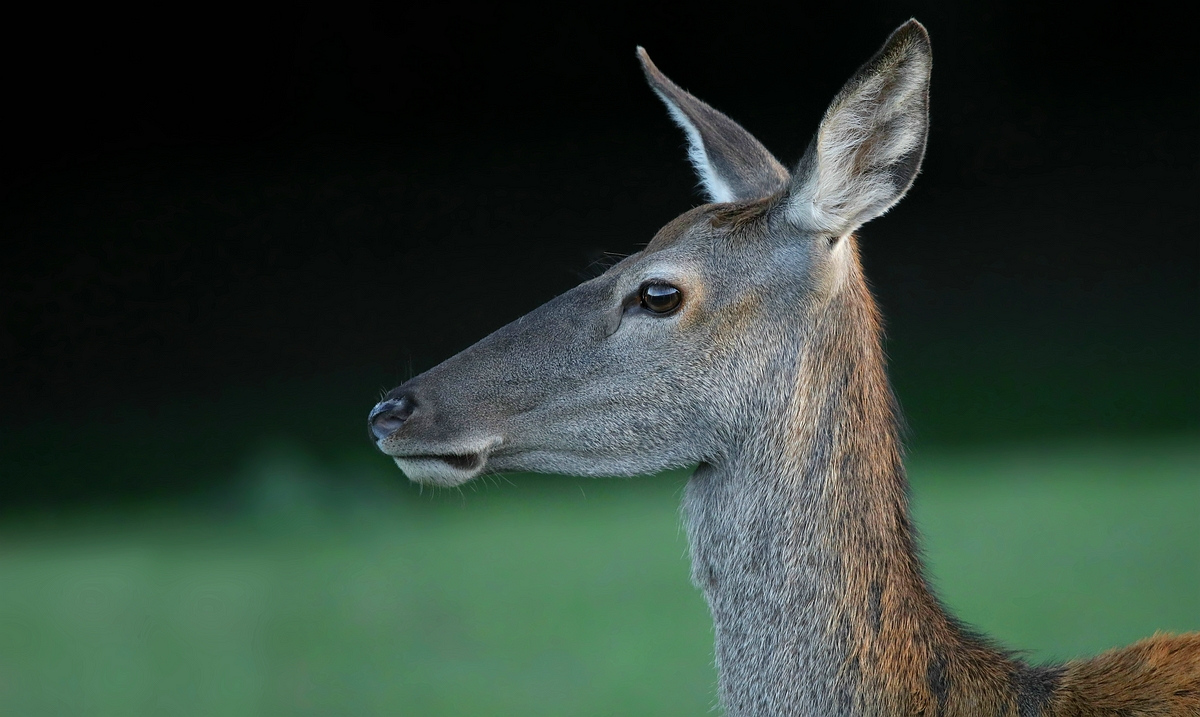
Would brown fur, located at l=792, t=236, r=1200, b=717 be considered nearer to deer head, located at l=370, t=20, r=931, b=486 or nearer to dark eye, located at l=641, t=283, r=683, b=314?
deer head, located at l=370, t=20, r=931, b=486

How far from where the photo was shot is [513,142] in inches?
215

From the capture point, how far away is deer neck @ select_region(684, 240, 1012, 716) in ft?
7.16

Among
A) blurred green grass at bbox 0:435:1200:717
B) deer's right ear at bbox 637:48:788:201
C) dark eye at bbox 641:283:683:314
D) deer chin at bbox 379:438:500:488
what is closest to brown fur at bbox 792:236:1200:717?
dark eye at bbox 641:283:683:314

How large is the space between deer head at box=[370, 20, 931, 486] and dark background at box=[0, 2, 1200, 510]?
3.03 meters

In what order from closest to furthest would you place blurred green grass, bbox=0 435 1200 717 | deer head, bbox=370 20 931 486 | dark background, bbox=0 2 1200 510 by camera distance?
deer head, bbox=370 20 931 486 → blurred green grass, bbox=0 435 1200 717 → dark background, bbox=0 2 1200 510

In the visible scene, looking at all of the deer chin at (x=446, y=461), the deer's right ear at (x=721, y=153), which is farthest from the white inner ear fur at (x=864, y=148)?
the deer chin at (x=446, y=461)

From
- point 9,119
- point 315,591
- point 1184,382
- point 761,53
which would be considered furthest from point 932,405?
point 9,119

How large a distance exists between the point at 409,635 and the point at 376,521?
0.75 m

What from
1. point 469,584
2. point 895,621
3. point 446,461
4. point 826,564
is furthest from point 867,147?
point 469,584

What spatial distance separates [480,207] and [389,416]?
325cm

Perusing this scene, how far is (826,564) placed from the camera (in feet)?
7.32

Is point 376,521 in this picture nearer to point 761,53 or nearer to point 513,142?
point 513,142

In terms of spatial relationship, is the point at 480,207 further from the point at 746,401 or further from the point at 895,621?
the point at 895,621

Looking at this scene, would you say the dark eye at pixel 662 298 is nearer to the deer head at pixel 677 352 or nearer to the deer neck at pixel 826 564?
the deer head at pixel 677 352
